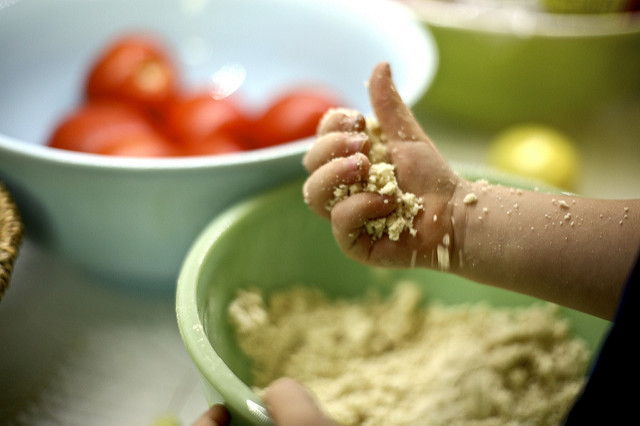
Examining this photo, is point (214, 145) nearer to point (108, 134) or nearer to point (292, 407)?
point (108, 134)

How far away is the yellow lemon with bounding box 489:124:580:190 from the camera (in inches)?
23.9

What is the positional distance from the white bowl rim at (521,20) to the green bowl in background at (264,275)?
272 mm

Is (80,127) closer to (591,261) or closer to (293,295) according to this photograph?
(293,295)

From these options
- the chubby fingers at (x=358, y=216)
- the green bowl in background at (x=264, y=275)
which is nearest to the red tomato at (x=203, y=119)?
the green bowl in background at (x=264, y=275)

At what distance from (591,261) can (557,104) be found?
17.3 inches

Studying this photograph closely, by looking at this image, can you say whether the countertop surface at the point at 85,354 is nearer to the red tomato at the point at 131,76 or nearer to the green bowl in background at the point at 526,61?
the red tomato at the point at 131,76

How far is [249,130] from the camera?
0.61 m

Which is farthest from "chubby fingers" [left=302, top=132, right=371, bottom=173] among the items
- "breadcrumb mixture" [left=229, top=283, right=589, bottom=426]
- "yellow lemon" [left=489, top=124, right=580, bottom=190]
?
"yellow lemon" [left=489, top=124, right=580, bottom=190]

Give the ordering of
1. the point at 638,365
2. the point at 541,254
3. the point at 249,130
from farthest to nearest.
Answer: the point at 249,130 → the point at 541,254 → the point at 638,365

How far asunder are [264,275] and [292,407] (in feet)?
0.61

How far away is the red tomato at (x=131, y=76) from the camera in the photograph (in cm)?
63

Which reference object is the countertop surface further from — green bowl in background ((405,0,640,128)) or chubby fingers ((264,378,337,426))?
green bowl in background ((405,0,640,128))

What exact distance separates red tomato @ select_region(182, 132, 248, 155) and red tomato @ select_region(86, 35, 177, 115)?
0.10 meters

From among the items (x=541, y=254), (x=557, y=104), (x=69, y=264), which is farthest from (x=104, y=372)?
(x=557, y=104)
